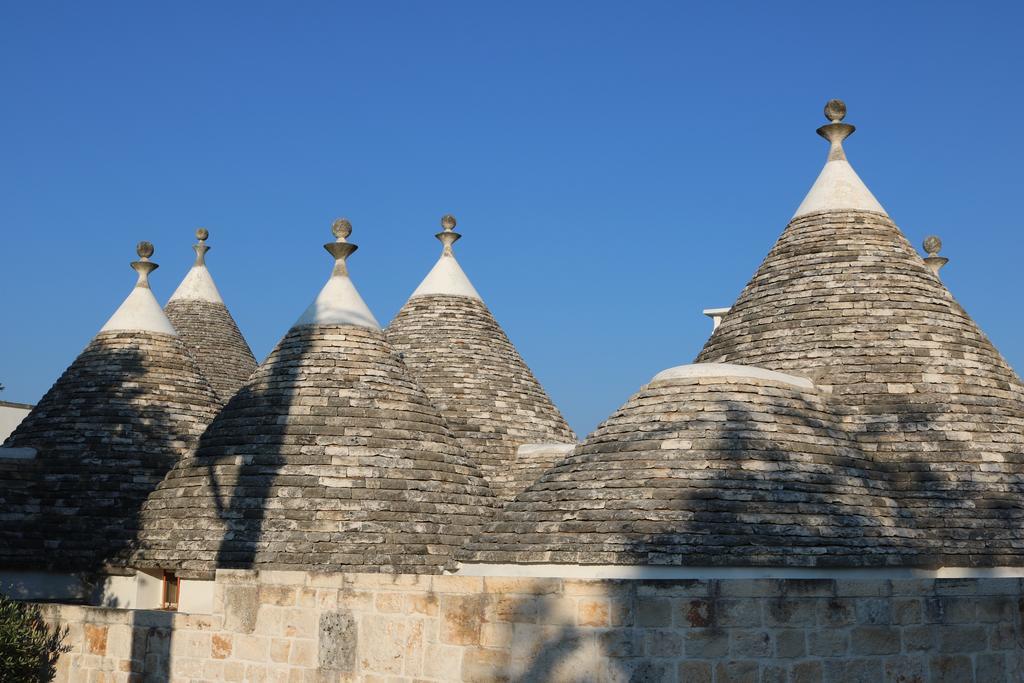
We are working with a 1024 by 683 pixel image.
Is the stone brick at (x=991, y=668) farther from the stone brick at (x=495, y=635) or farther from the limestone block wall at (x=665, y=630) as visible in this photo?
the stone brick at (x=495, y=635)

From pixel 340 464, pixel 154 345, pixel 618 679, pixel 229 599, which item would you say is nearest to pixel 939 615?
pixel 618 679

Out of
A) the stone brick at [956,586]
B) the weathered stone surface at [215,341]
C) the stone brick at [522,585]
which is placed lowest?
the stone brick at [522,585]

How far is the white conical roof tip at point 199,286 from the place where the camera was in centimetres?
2323

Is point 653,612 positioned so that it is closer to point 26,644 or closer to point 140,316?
point 26,644

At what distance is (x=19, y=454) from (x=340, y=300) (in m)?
4.17

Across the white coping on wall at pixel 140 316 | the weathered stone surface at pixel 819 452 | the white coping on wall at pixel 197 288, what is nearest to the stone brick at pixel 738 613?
the weathered stone surface at pixel 819 452

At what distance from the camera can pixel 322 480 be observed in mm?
12883

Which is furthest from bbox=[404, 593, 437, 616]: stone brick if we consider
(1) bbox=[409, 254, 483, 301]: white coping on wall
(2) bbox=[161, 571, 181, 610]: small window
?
(1) bbox=[409, 254, 483, 301]: white coping on wall

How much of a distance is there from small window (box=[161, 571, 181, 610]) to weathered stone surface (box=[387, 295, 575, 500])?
4.37m

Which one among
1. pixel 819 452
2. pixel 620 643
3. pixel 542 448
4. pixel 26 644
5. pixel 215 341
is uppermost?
pixel 215 341

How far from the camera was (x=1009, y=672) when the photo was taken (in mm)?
8492

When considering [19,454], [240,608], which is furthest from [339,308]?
[240,608]

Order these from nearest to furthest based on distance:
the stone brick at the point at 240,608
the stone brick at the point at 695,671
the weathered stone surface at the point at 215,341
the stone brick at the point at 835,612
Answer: the stone brick at the point at 695,671 → the stone brick at the point at 835,612 → the stone brick at the point at 240,608 → the weathered stone surface at the point at 215,341

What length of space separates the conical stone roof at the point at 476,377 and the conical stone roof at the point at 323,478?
7.32 ft
